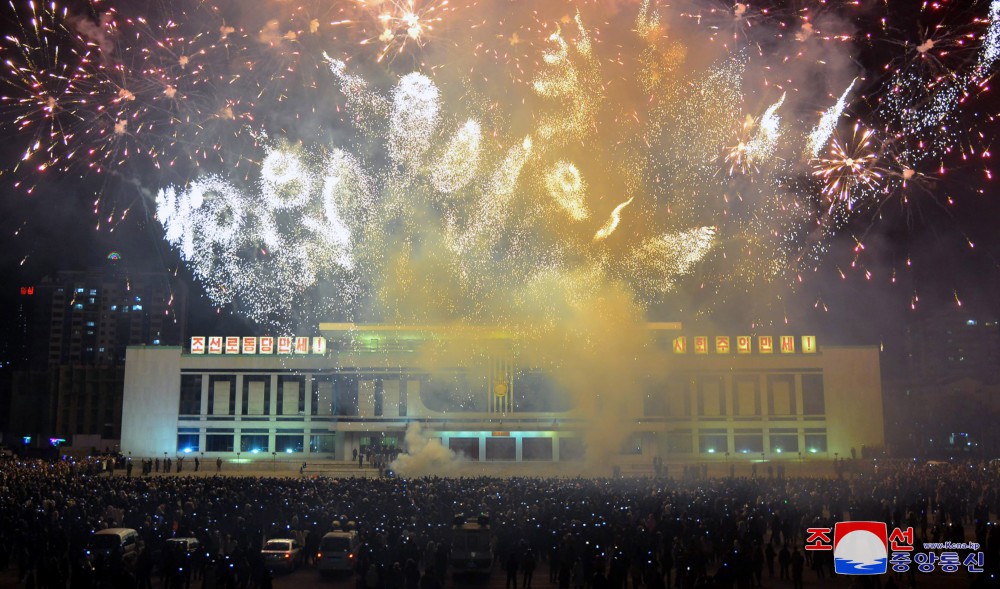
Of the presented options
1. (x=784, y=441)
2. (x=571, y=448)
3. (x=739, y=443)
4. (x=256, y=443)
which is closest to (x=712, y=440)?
(x=739, y=443)

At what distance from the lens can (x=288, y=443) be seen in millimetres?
45594

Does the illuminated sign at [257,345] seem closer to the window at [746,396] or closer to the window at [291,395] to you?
the window at [291,395]

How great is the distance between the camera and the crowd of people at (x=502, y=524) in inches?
560

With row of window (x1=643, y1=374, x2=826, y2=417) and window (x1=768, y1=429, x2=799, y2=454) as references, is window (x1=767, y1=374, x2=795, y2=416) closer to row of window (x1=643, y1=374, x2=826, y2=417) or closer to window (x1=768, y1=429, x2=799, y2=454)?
row of window (x1=643, y1=374, x2=826, y2=417)

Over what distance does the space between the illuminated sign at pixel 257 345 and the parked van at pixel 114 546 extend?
29735 millimetres

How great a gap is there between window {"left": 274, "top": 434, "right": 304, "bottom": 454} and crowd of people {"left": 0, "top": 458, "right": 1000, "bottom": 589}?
1946 cm

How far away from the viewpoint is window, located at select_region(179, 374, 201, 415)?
46.2 m

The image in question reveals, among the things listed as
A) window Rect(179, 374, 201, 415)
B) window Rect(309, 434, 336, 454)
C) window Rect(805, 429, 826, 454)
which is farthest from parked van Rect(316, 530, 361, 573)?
window Rect(805, 429, 826, 454)

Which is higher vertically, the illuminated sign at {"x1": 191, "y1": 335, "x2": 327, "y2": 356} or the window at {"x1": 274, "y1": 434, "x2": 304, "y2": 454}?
the illuminated sign at {"x1": 191, "y1": 335, "x2": 327, "y2": 356}

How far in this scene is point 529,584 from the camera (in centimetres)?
1478

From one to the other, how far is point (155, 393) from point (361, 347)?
1166 centimetres

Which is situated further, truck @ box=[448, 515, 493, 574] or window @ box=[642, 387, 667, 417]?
window @ box=[642, 387, 667, 417]

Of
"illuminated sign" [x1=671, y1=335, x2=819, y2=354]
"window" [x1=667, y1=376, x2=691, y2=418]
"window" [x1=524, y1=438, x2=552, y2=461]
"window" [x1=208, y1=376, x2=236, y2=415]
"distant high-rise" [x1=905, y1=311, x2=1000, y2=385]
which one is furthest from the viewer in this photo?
"distant high-rise" [x1=905, y1=311, x2=1000, y2=385]

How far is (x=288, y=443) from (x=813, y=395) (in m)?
28.9
